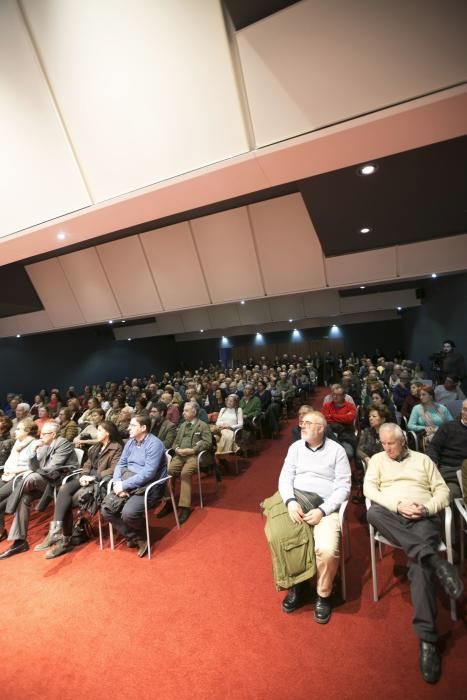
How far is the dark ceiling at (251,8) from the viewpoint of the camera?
1.83m

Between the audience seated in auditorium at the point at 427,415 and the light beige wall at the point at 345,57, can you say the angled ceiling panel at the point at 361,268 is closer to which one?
the audience seated in auditorium at the point at 427,415

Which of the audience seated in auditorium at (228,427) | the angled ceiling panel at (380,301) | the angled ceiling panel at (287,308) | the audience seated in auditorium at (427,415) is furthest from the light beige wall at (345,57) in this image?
the angled ceiling panel at (380,301)

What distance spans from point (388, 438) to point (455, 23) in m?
2.33

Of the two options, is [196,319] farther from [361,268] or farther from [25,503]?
[25,503]

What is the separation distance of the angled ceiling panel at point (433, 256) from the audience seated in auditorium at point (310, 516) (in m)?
3.36

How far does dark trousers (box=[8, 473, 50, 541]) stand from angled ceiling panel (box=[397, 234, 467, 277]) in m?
5.29

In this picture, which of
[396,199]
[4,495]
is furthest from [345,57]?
[4,495]

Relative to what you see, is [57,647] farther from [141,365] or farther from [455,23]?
[141,365]

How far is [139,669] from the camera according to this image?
192cm

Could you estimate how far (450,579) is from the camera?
66.7 inches

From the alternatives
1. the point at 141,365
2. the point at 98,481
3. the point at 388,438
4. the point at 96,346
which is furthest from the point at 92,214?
the point at 141,365

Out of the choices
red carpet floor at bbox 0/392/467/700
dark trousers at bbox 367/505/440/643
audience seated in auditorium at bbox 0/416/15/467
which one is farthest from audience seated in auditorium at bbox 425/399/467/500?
audience seated in auditorium at bbox 0/416/15/467

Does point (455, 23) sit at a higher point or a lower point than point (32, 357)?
higher

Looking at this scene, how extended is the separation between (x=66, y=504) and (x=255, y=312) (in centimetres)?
767
